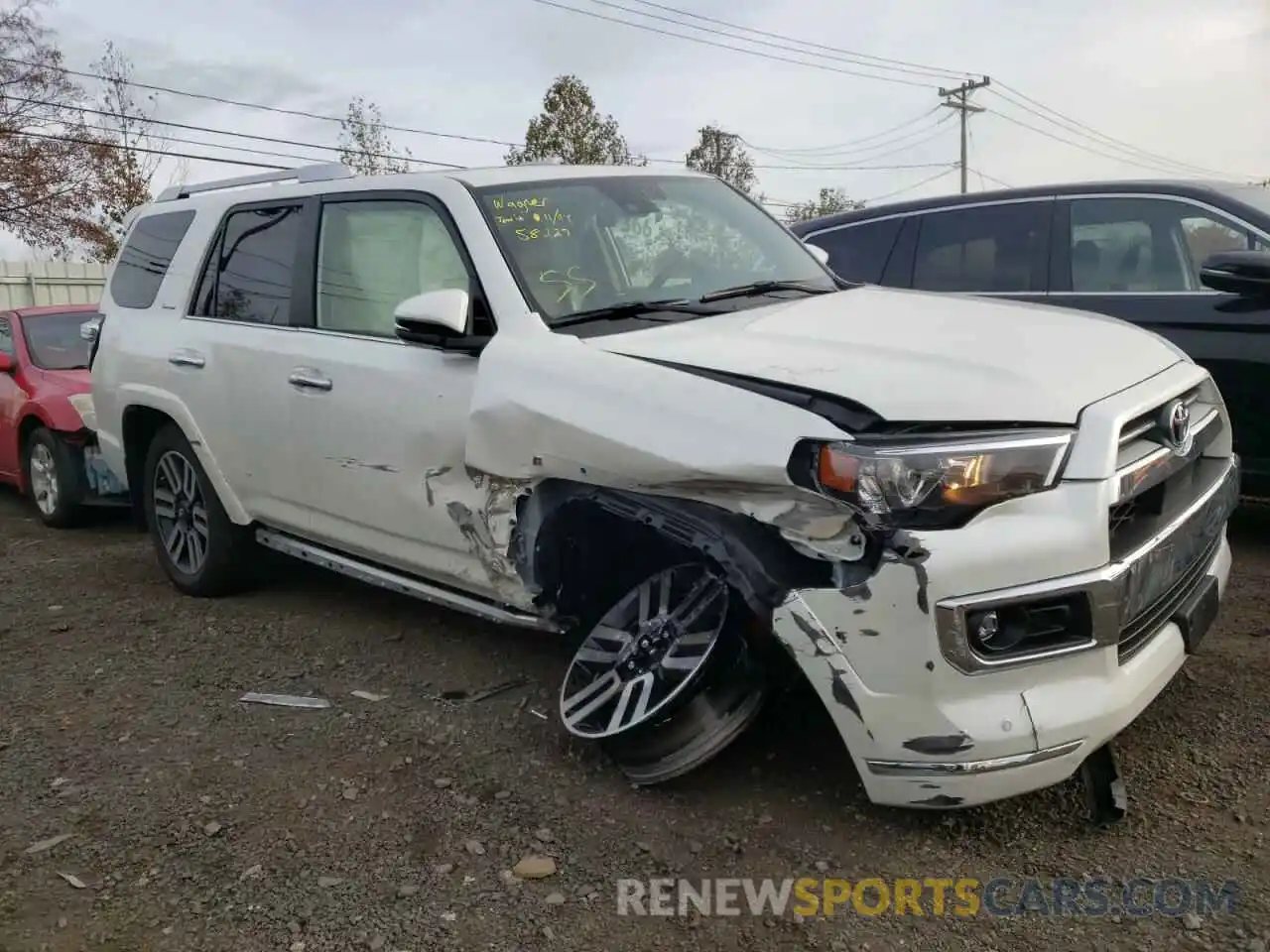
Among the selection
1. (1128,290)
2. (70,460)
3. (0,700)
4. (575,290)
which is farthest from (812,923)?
(70,460)

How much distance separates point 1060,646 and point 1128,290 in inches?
127

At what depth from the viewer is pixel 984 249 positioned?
5.70 meters

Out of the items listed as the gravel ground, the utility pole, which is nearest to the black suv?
the gravel ground

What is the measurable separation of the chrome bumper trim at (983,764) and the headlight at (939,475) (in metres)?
0.55

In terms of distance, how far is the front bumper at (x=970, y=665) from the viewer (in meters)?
2.46

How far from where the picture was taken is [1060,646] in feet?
8.27

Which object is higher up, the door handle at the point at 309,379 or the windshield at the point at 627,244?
the windshield at the point at 627,244

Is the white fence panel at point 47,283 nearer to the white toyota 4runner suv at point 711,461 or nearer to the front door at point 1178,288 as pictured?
the white toyota 4runner suv at point 711,461

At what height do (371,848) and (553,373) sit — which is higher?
(553,373)

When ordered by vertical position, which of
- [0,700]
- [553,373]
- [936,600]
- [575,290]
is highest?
[575,290]

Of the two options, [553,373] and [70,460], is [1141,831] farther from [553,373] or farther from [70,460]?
[70,460]

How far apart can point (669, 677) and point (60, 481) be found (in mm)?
5577

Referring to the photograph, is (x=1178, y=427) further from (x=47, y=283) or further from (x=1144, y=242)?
(x=47, y=283)

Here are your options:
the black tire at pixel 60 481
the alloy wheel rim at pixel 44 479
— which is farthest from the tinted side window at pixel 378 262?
the alloy wheel rim at pixel 44 479
